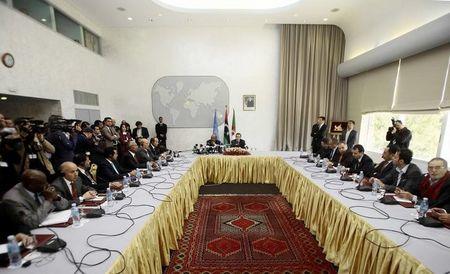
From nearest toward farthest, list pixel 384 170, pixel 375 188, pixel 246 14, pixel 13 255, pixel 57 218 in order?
pixel 13 255
pixel 57 218
pixel 375 188
pixel 384 170
pixel 246 14

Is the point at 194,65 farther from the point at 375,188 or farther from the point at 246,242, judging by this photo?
the point at 375,188

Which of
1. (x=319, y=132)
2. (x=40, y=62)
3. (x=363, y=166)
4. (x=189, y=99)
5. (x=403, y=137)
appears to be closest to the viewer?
(x=363, y=166)

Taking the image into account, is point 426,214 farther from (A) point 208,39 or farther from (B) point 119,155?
(A) point 208,39

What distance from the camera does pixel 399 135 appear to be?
4355 mm

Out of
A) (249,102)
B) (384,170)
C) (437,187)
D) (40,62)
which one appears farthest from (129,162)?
(249,102)

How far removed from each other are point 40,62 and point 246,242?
200 inches

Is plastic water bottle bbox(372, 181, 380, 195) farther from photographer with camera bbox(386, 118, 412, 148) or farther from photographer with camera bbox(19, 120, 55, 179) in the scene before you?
photographer with camera bbox(19, 120, 55, 179)

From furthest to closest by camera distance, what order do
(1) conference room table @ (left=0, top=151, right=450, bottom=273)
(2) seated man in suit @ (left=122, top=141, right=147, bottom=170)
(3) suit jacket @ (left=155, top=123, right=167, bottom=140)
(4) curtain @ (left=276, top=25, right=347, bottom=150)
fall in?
(3) suit jacket @ (left=155, top=123, right=167, bottom=140) → (4) curtain @ (left=276, top=25, right=347, bottom=150) → (2) seated man in suit @ (left=122, top=141, right=147, bottom=170) → (1) conference room table @ (left=0, top=151, right=450, bottom=273)

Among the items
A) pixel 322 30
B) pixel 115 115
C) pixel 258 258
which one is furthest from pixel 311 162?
pixel 115 115

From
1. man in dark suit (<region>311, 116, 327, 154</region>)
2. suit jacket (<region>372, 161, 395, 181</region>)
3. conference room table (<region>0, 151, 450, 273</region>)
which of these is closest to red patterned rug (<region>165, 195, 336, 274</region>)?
conference room table (<region>0, 151, 450, 273</region>)

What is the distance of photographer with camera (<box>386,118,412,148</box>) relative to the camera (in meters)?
4.26

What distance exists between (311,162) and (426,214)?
2.28 metres

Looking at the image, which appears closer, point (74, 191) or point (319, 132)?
point (74, 191)

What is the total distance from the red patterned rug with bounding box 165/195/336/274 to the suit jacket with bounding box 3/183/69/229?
1.23 metres
